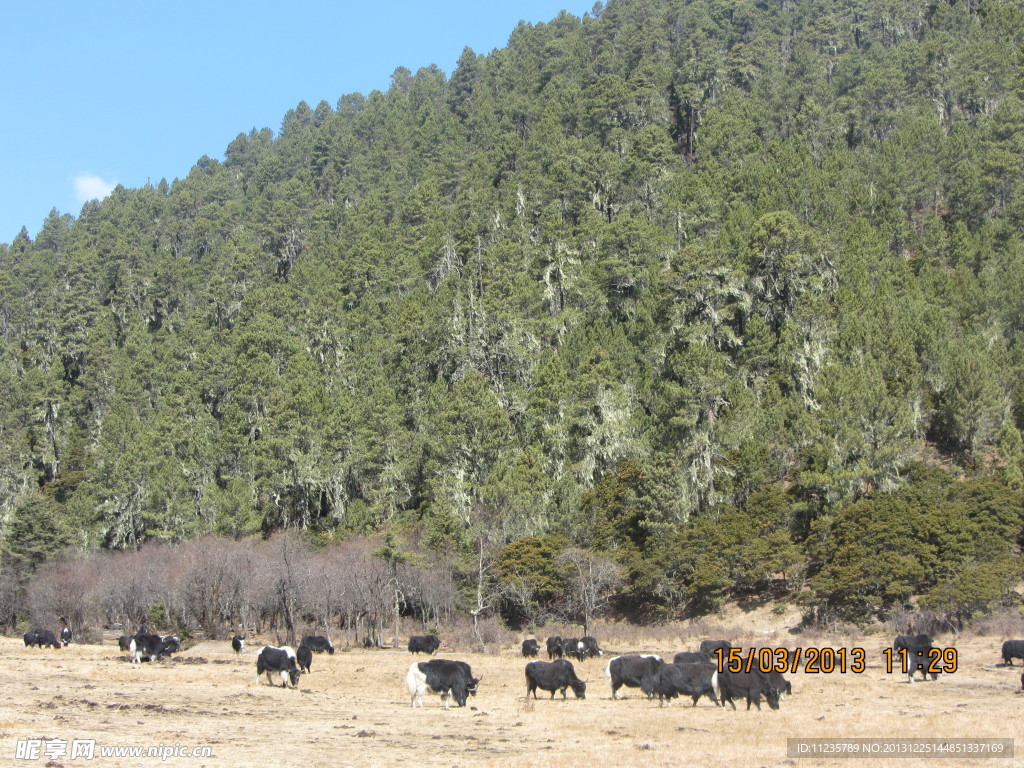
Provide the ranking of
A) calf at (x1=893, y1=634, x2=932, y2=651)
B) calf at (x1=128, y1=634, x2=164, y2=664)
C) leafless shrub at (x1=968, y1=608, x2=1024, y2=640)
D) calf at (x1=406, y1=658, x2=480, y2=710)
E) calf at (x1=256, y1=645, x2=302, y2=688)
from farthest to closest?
leafless shrub at (x1=968, y1=608, x2=1024, y2=640), calf at (x1=128, y1=634, x2=164, y2=664), calf at (x1=893, y1=634, x2=932, y2=651), calf at (x1=256, y1=645, x2=302, y2=688), calf at (x1=406, y1=658, x2=480, y2=710)

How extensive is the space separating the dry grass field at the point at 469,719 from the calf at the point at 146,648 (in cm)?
383

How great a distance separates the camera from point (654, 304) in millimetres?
63062

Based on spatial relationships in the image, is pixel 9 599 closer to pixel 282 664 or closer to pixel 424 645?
pixel 424 645

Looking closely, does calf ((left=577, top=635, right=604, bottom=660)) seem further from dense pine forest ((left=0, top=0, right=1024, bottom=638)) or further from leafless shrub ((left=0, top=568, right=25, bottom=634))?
leafless shrub ((left=0, top=568, right=25, bottom=634))

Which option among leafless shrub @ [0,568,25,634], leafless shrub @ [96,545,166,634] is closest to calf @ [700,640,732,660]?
leafless shrub @ [96,545,166,634]

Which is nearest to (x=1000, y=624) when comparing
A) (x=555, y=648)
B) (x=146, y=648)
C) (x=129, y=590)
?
(x=555, y=648)

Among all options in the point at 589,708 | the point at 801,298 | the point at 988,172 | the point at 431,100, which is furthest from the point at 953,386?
the point at 431,100

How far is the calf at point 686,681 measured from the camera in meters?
22.9

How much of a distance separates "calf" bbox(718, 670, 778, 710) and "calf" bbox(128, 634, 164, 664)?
2284 centimetres

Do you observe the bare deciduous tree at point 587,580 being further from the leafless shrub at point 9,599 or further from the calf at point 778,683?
the leafless shrub at point 9,599

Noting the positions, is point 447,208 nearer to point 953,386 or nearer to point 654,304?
point 654,304

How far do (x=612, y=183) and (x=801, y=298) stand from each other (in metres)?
33.4

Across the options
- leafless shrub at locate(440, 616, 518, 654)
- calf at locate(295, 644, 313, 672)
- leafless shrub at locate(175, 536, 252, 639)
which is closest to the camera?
calf at locate(295, 644, 313, 672)

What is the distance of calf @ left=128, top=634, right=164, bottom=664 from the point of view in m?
34.6
